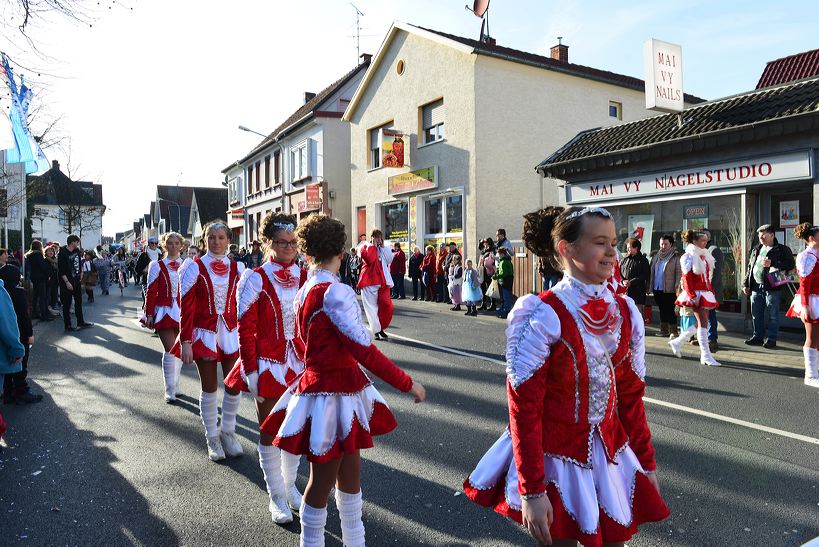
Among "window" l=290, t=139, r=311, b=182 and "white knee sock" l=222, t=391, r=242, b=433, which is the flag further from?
"window" l=290, t=139, r=311, b=182

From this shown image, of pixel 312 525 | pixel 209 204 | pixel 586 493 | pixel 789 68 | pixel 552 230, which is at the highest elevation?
pixel 789 68

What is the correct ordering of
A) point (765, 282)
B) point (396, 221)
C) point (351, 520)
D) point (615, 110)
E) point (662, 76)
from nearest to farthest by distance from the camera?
point (351, 520), point (765, 282), point (662, 76), point (615, 110), point (396, 221)

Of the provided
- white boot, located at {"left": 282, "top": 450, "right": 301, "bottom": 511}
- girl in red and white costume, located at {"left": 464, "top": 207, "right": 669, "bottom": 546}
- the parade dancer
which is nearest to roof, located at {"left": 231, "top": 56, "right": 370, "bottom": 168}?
the parade dancer

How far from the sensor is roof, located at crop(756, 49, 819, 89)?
25.8 meters

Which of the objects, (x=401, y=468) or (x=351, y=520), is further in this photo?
(x=401, y=468)

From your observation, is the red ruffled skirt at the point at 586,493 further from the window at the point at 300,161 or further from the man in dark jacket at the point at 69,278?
the window at the point at 300,161

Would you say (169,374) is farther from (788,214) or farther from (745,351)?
(788,214)

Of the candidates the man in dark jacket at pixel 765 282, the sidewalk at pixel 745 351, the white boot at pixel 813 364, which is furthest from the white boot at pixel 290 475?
the man in dark jacket at pixel 765 282

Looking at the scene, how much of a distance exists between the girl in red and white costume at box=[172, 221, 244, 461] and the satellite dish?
2170 cm

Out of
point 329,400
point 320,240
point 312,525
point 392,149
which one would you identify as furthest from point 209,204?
point 312,525

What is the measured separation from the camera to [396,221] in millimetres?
24656

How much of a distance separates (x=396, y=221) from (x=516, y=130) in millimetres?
6403

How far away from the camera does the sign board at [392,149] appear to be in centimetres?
2283

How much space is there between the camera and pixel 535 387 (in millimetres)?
2074
